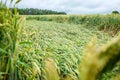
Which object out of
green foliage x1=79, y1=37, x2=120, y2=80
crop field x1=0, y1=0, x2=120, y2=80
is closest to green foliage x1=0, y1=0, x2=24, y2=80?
crop field x1=0, y1=0, x2=120, y2=80

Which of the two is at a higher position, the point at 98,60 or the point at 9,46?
the point at 98,60

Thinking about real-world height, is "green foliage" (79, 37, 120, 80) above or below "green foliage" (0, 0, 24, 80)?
above

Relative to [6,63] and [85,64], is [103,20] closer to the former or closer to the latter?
[6,63]

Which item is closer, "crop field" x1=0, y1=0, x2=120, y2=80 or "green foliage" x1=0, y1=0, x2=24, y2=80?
"crop field" x1=0, y1=0, x2=120, y2=80

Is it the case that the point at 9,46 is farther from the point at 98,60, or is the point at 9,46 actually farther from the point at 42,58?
the point at 98,60

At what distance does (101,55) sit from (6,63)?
2.60m

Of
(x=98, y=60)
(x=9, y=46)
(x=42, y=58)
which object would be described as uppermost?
(x=98, y=60)

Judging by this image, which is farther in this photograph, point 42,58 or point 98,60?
point 42,58

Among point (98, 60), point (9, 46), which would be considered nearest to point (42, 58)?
point (9, 46)

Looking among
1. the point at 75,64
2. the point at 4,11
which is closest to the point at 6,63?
the point at 4,11

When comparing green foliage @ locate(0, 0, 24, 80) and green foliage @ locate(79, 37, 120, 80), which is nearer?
green foliage @ locate(79, 37, 120, 80)

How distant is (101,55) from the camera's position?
272 millimetres

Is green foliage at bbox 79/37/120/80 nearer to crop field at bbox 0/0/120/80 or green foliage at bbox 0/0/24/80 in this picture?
crop field at bbox 0/0/120/80

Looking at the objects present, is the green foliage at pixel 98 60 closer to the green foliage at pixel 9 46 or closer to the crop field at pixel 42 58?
the crop field at pixel 42 58
